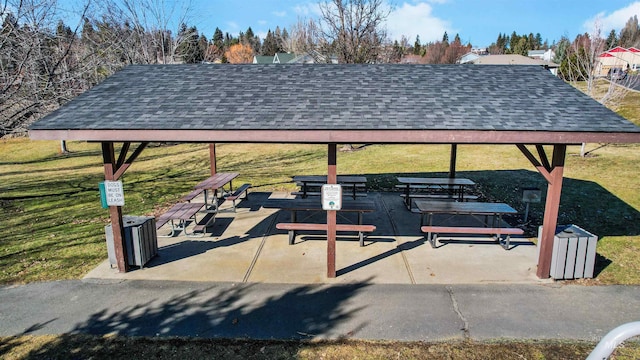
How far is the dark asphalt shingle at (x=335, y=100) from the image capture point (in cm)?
573

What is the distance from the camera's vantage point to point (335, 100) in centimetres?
648

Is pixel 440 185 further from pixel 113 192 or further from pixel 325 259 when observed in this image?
pixel 113 192

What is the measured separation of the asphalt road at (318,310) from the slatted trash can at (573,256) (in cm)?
26

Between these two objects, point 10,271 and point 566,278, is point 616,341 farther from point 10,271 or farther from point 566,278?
point 10,271

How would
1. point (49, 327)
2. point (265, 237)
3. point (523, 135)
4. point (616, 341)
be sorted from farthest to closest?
point (265, 237)
point (523, 135)
point (49, 327)
point (616, 341)

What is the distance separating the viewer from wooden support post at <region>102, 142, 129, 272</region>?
6.20 metres

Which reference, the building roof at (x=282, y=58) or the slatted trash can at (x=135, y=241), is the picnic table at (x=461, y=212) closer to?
the slatted trash can at (x=135, y=241)

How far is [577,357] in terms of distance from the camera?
4328 mm

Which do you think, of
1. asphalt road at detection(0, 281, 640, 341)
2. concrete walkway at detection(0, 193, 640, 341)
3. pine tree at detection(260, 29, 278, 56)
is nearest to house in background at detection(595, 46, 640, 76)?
concrete walkway at detection(0, 193, 640, 341)

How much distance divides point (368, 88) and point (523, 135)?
2.84 m

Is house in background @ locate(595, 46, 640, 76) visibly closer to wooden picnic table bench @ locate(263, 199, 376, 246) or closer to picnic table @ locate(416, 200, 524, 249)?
picnic table @ locate(416, 200, 524, 249)

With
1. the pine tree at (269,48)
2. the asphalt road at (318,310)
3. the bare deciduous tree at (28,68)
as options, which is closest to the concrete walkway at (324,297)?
the asphalt road at (318,310)

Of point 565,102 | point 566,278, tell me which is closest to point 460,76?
point 565,102

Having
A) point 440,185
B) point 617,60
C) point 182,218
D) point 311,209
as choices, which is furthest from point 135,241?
point 617,60
